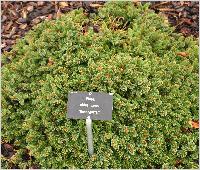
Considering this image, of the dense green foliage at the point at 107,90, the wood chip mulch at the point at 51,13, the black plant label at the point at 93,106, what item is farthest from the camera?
the wood chip mulch at the point at 51,13

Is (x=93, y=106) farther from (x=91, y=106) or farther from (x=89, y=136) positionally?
(x=89, y=136)

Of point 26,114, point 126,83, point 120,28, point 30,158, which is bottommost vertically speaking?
Answer: point 30,158

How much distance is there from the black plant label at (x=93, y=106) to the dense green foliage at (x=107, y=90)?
1.19ft

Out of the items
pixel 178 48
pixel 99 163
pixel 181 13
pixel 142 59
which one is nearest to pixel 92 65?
pixel 142 59

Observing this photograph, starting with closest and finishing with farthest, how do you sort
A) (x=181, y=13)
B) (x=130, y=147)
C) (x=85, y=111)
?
(x=85, y=111) < (x=130, y=147) < (x=181, y=13)

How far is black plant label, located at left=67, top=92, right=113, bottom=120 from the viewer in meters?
3.44

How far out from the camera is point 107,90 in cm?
390

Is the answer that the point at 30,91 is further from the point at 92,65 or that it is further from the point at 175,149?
the point at 175,149

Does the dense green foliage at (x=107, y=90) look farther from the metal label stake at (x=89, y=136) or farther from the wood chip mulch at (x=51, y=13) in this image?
the wood chip mulch at (x=51, y=13)

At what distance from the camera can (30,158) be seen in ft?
13.2

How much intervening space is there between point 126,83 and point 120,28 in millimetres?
1158

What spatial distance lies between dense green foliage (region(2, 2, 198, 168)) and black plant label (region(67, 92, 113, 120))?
36 centimetres

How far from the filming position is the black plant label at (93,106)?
344 centimetres

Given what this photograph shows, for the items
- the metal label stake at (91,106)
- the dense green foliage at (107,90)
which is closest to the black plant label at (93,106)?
the metal label stake at (91,106)
